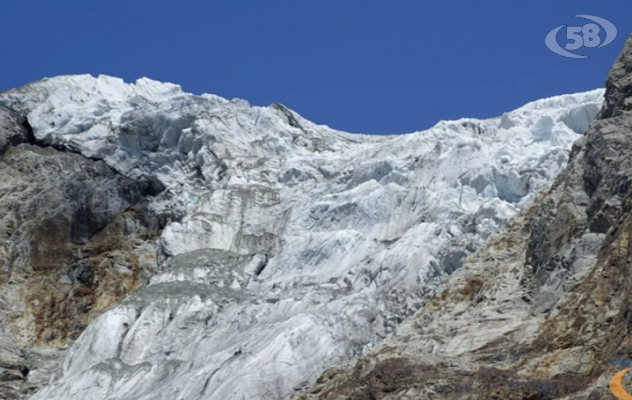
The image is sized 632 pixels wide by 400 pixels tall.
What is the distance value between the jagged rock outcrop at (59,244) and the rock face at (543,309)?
17.9m

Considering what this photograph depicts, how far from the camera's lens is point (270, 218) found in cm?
6631

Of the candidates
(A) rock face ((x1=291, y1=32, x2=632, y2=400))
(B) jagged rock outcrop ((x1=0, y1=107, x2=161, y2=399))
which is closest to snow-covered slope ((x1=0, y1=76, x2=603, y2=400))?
(B) jagged rock outcrop ((x1=0, y1=107, x2=161, y2=399))

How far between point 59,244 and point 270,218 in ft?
29.9

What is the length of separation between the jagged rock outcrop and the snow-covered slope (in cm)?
135

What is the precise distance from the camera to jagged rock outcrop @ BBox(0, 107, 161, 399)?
209 ft

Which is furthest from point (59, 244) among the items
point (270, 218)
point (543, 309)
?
point (543, 309)

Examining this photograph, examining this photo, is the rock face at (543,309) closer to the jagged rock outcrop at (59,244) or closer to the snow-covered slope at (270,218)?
the snow-covered slope at (270,218)

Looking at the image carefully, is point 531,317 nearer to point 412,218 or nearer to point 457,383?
point 457,383

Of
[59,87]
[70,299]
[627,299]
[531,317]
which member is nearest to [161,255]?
[70,299]

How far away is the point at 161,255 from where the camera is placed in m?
64.8

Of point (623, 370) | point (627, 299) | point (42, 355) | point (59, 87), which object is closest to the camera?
point (623, 370)

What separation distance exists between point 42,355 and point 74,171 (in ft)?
39.9

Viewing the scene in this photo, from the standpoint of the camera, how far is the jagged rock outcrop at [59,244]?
63.7 m

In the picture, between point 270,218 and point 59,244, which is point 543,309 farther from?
point 59,244
